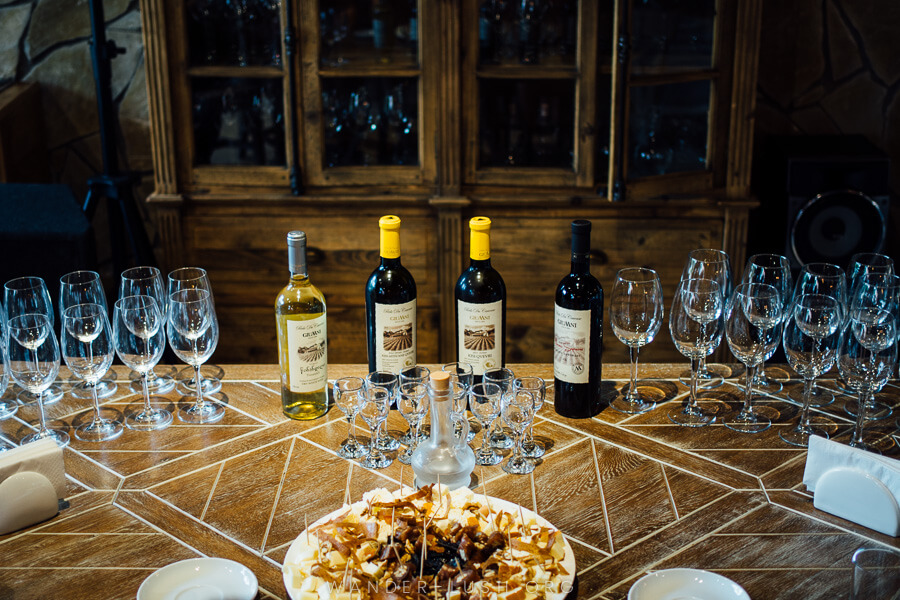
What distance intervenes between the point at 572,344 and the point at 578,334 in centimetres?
2

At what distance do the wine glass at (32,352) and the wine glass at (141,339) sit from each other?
10cm

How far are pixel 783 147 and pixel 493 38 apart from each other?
1.02 m

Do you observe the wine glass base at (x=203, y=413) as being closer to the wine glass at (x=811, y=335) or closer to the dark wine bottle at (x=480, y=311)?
the dark wine bottle at (x=480, y=311)

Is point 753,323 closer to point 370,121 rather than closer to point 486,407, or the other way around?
point 486,407

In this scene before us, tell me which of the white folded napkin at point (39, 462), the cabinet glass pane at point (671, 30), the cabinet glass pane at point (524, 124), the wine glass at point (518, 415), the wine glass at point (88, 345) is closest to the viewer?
the white folded napkin at point (39, 462)

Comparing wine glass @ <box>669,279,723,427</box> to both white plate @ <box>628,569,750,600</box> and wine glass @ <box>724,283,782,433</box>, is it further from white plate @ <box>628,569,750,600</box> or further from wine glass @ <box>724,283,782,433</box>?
white plate @ <box>628,569,750,600</box>

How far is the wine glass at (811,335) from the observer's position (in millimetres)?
1458

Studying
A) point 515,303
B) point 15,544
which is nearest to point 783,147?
point 515,303

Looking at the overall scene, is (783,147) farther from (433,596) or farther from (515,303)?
(433,596)

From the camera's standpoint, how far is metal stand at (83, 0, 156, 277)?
107 inches

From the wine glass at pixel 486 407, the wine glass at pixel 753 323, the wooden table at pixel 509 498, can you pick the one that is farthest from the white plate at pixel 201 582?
the wine glass at pixel 753 323

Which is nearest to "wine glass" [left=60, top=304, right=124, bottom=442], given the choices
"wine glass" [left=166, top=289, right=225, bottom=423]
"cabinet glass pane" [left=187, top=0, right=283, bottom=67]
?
"wine glass" [left=166, top=289, right=225, bottom=423]

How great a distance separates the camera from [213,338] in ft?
5.20

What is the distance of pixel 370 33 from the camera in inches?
113
